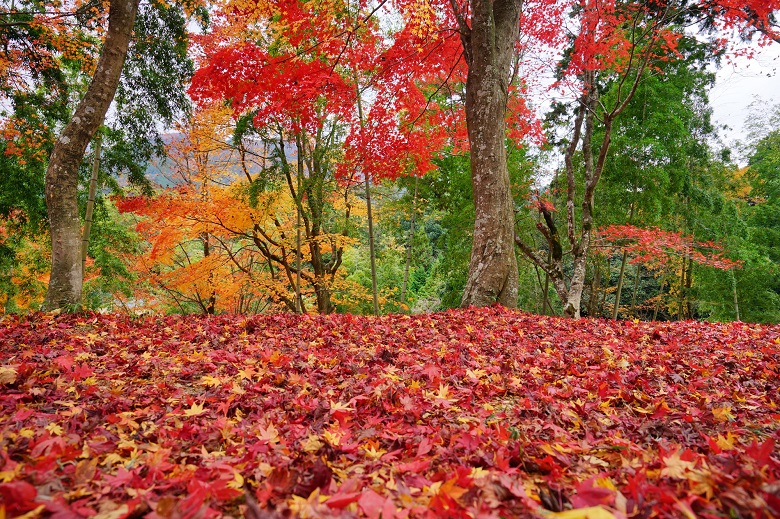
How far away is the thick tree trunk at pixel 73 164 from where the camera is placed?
4.81m

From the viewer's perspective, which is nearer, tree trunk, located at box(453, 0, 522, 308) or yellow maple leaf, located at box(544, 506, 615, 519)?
yellow maple leaf, located at box(544, 506, 615, 519)

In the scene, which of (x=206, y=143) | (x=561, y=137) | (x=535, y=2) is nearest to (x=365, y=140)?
(x=206, y=143)

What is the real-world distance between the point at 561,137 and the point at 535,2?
20.9ft

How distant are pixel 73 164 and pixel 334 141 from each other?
7.24m

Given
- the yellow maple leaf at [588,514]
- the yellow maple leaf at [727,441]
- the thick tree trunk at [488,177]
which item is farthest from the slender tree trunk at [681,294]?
the yellow maple leaf at [588,514]

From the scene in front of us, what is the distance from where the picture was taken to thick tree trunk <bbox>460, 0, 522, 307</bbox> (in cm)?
609

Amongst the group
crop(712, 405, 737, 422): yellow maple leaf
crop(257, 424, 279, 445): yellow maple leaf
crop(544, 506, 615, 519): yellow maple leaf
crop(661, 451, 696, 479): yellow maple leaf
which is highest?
crop(544, 506, 615, 519): yellow maple leaf

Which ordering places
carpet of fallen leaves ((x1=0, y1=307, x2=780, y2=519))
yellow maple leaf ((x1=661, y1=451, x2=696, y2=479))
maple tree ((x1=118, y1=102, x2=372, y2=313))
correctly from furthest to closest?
maple tree ((x1=118, y1=102, x2=372, y2=313)) → yellow maple leaf ((x1=661, y1=451, x2=696, y2=479)) → carpet of fallen leaves ((x1=0, y1=307, x2=780, y2=519))

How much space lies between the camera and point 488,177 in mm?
6172

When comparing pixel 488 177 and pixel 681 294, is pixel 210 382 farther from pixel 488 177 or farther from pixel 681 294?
pixel 681 294

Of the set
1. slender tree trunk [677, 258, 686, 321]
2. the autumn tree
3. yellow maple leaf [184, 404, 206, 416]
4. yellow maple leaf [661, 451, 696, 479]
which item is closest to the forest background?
the autumn tree

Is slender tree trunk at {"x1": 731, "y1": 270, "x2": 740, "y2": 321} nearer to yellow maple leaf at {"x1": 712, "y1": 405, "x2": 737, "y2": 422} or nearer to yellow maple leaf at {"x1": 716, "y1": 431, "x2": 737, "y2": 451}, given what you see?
yellow maple leaf at {"x1": 712, "y1": 405, "x2": 737, "y2": 422}

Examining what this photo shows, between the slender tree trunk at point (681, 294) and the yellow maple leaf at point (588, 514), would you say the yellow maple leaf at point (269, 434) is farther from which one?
the slender tree trunk at point (681, 294)

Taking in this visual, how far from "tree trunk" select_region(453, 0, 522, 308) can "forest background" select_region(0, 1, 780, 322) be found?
0.24m
